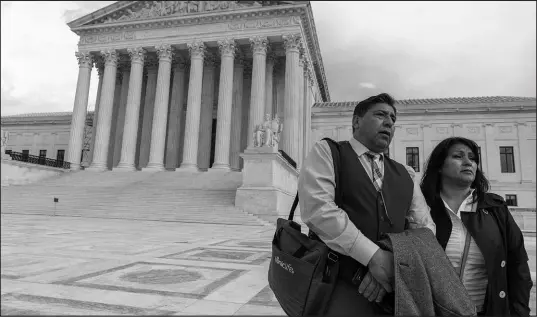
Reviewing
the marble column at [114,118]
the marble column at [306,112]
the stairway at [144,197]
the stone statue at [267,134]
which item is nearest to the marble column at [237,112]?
the stairway at [144,197]

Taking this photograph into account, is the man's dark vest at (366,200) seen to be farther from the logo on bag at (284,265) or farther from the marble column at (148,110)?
the marble column at (148,110)

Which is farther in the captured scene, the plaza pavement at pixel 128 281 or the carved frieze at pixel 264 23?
the carved frieze at pixel 264 23

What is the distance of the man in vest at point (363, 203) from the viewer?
83.5 inches

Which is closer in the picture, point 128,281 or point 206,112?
point 128,281

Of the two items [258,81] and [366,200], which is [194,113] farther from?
[366,200]

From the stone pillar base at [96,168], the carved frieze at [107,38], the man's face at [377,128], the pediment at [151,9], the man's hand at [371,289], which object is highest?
the pediment at [151,9]

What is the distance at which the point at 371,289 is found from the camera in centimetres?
211

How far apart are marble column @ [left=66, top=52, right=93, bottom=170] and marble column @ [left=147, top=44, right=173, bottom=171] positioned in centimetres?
678

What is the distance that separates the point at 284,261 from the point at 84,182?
27.6 meters

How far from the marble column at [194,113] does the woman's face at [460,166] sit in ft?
88.8

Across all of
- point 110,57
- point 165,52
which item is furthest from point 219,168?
point 110,57

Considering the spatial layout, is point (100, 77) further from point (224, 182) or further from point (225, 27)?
point (224, 182)

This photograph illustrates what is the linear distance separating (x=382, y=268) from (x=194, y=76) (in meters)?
30.0

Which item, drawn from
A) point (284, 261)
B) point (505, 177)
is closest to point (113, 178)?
point (284, 261)
